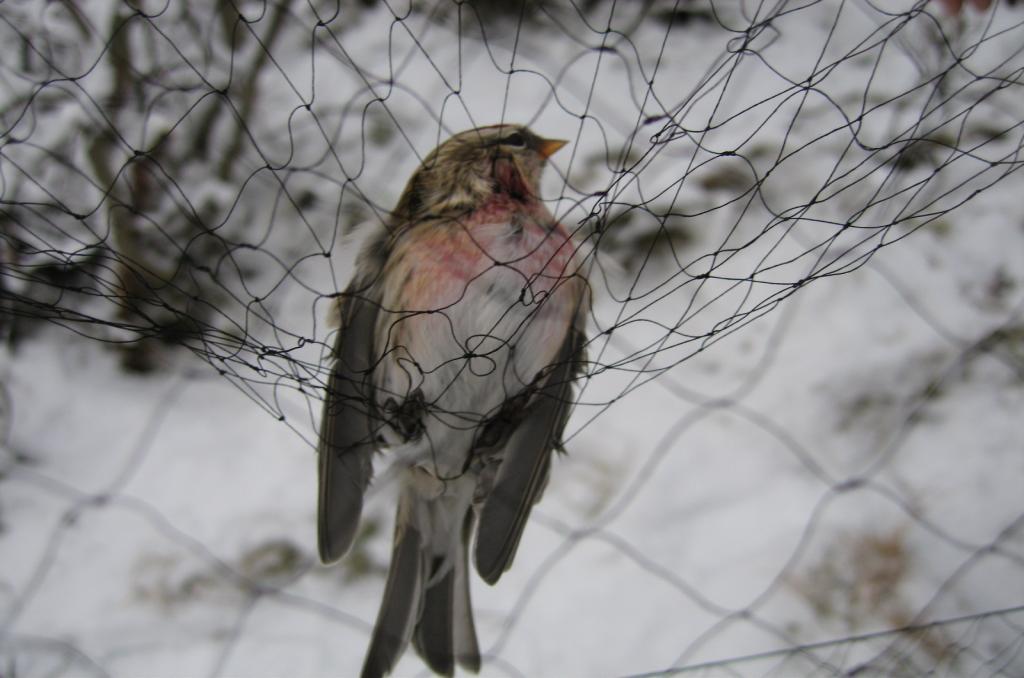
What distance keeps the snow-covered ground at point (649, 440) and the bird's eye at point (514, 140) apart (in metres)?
0.27

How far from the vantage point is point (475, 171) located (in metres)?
0.83

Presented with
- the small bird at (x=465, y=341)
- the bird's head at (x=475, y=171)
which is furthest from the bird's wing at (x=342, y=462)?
the bird's head at (x=475, y=171)

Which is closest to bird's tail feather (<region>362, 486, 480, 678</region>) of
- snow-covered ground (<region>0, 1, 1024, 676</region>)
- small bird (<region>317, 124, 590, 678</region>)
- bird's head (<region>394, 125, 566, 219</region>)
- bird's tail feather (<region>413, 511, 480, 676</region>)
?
bird's tail feather (<region>413, 511, 480, 676</region>)

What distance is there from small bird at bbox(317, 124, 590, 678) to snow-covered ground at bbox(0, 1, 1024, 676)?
25 cm

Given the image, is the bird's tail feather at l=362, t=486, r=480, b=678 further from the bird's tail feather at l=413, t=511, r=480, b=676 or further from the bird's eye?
the bird's eye

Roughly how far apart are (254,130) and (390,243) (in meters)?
0.88

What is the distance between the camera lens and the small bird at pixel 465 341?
2.61ft

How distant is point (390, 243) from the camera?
854mm

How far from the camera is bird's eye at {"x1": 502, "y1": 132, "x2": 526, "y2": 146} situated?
833mm

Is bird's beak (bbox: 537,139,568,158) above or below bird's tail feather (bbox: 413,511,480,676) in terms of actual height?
above

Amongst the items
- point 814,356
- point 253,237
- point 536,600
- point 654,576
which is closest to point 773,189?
point 814,356

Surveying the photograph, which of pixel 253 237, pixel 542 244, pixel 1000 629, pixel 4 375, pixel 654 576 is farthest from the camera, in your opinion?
pixel 253 237

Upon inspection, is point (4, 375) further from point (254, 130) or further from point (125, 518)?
point (254, 130)

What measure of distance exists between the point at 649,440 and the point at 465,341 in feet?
2.34
